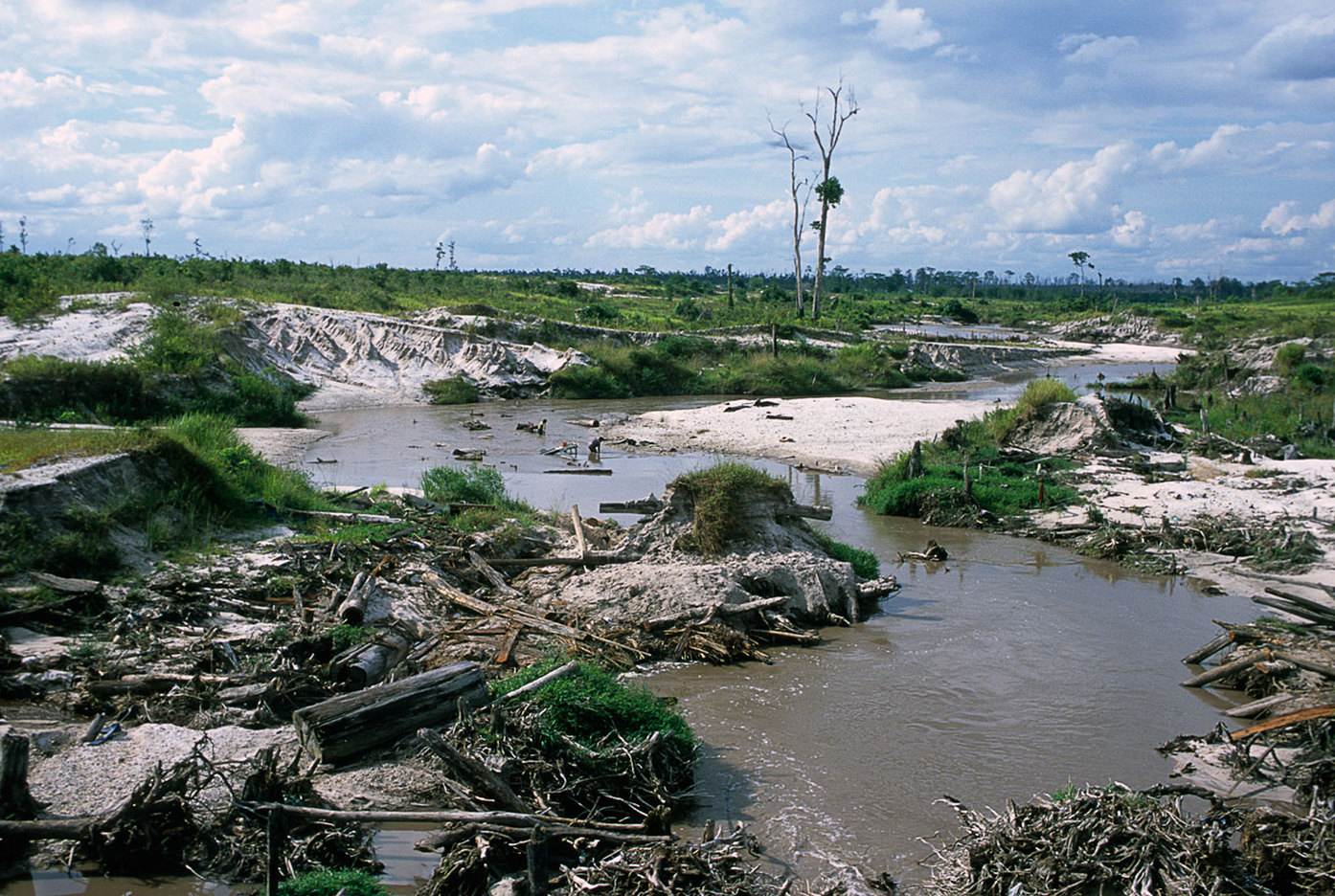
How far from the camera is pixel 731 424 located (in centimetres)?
2514

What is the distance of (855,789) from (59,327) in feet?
88.0

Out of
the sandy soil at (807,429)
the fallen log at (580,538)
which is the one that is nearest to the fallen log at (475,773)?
the fallen log at (580,538)

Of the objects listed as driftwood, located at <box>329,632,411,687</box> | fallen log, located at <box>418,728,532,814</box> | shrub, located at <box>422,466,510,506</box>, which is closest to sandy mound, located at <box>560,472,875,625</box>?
driftwood, located at <box>329,632,411,687</box>

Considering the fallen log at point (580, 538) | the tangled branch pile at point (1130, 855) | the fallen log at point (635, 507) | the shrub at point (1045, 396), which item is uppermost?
the shrub at point (1045, 396)

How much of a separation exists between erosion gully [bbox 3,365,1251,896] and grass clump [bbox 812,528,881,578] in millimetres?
581

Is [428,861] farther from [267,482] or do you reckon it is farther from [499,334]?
[499,334]

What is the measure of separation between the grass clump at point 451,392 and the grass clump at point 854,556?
22850mm

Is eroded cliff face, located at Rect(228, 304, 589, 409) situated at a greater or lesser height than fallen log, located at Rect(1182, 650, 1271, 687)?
greater

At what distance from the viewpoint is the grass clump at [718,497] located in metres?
10.1

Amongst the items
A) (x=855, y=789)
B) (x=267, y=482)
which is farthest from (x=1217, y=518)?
(x=267, y=482)

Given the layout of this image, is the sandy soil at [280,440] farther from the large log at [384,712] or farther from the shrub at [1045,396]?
the shrub at [1045,396]

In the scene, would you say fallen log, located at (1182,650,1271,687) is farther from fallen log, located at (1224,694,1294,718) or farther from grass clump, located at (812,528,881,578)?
grass clump, located at (812,528,881,578)

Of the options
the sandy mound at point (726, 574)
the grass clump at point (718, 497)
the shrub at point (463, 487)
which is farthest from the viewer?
the shrub at point (463, 487)

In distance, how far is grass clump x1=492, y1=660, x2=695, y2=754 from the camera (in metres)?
5.89
